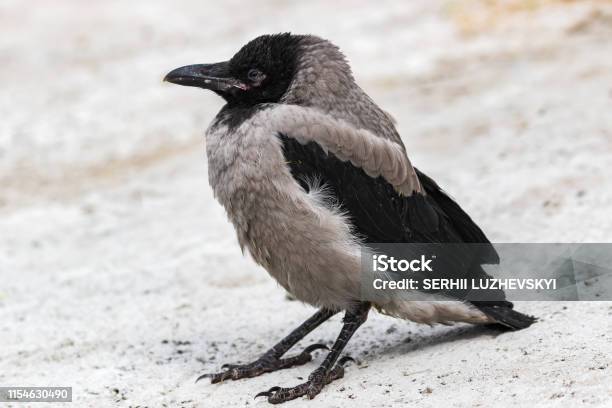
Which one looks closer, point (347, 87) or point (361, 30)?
point (347, 87)

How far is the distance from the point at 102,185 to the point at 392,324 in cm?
484

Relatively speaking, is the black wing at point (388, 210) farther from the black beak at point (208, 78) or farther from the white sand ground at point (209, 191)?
the black beak at point (208, 78)

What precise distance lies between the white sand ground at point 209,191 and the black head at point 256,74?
1.59m

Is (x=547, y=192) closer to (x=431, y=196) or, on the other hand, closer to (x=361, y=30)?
(x=431, y=196)

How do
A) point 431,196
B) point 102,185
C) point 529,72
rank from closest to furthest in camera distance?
1. point 431,196
2. point 102,185
3. point 529,72

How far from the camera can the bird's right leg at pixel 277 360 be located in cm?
549

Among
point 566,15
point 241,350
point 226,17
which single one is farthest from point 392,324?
point 226,17

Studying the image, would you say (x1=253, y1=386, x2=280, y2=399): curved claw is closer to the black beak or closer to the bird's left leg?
the bird's left leg

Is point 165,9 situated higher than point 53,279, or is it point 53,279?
point 165,9

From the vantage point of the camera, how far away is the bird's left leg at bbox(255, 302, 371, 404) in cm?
505

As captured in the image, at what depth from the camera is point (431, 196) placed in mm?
5664

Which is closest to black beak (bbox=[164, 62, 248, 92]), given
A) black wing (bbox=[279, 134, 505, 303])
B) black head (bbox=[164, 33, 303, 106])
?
black head (bbox=[164, 33, 303, 106])

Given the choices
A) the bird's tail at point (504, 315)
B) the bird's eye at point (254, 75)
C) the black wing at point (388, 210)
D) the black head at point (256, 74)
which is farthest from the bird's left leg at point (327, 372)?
the bird's eye at point (254, 75)

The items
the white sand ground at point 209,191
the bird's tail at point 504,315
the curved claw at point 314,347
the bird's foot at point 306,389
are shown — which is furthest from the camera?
the curved claw at point 314,347
